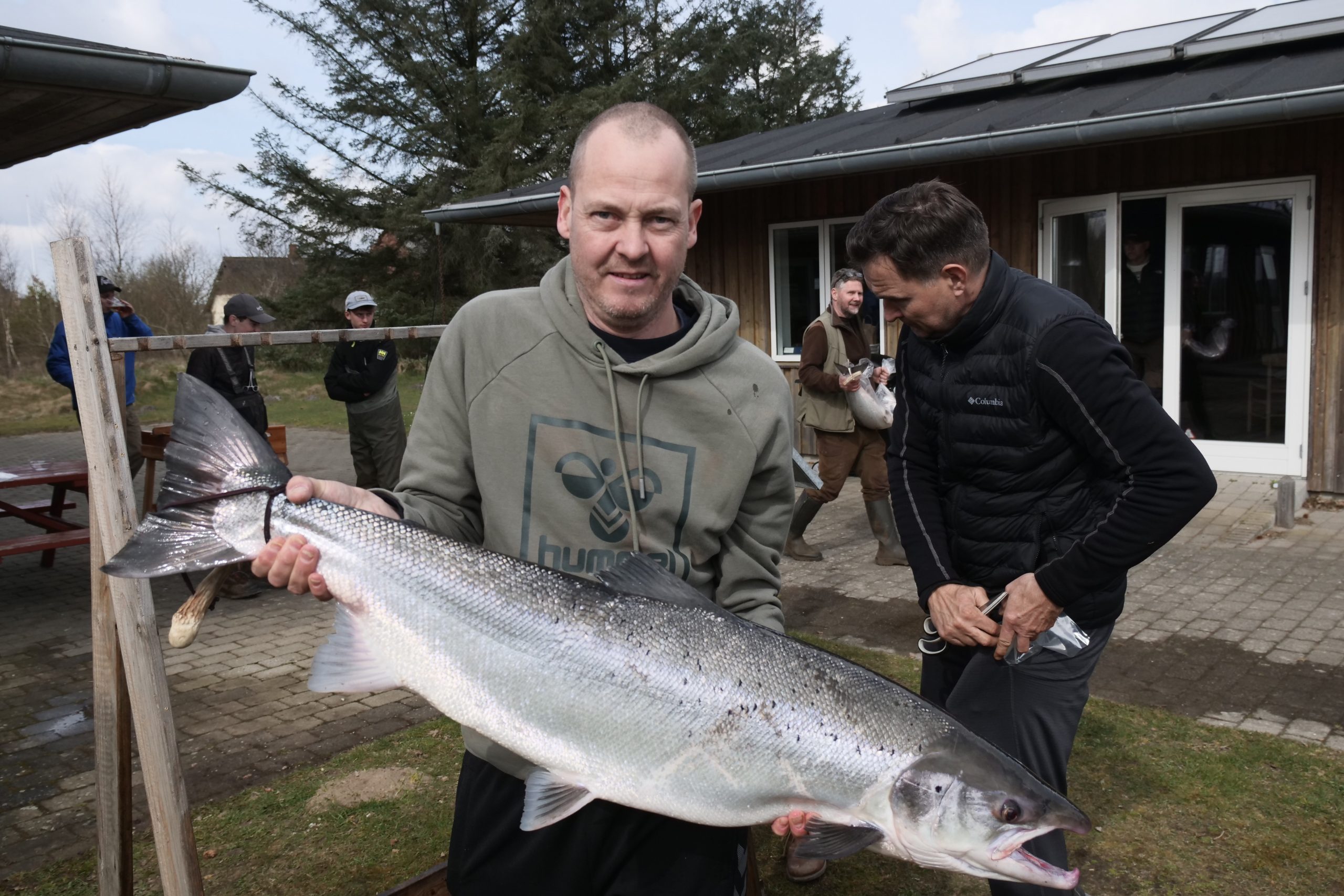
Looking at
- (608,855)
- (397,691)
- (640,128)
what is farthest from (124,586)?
(397,691)

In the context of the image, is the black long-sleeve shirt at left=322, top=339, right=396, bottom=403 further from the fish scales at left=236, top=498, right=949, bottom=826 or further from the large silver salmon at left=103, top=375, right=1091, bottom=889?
the fish scales at left=236, top=498, right=949, bottom=826

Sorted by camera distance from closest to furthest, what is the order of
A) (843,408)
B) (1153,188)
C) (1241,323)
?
(843,408) < (1241,323) < (1153,188)

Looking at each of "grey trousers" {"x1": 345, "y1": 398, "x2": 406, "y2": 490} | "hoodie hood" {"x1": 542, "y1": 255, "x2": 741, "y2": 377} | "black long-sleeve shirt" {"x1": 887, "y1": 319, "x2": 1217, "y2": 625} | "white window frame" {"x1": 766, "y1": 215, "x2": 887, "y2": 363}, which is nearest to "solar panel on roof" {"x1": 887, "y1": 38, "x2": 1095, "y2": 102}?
"white window frame" {"x1": 766, "y1": 215, "x2": 887, "y2": 363}

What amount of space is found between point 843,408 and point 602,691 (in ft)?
20.9

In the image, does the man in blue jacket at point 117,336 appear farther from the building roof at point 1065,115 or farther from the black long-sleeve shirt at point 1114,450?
the black long-sleeve shirt at point 1114,450

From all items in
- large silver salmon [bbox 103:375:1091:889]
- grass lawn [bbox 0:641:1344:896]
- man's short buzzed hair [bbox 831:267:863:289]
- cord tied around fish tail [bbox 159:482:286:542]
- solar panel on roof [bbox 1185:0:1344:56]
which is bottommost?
grass lawn [bbox 0:641:1344:896]

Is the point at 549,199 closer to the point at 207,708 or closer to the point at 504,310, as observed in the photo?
the point at 207,708

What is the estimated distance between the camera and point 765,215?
13.6 m

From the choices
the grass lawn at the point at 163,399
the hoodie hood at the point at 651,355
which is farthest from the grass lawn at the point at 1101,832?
the grass lawn at the point at 163,399

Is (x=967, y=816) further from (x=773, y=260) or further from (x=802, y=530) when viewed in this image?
(x=773, y=260)

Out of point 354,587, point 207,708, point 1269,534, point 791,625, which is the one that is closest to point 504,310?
point 354,587

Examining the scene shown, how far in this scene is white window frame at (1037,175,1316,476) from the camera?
32.3 ft

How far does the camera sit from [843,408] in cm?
828

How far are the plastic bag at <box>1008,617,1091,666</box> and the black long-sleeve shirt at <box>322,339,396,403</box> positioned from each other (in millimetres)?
7728
